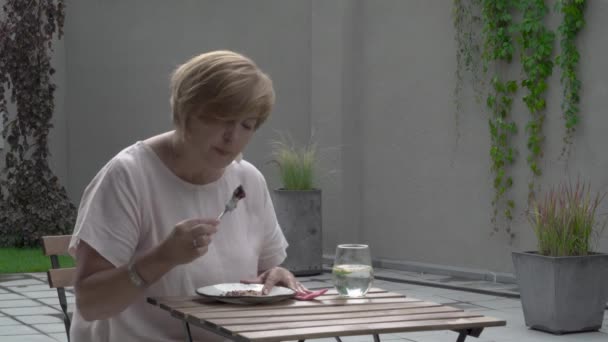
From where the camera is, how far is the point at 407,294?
6227mm

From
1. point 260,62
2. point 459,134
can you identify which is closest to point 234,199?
point 459,134

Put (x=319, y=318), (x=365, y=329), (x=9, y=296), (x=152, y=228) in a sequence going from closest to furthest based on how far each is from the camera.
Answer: (x=365, y=329)
(x=319, y=318)
(x=152, y=228)
(x=9, y=296)

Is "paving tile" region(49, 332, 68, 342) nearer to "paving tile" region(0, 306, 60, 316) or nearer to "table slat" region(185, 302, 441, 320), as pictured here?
"paving tile" region(0, 306, 60, 316)

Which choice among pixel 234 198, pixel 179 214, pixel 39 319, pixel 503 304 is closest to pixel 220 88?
pixel 234 198

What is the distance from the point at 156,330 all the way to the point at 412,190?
18.0 ft

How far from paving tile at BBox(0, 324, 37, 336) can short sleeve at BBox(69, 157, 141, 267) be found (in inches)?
113

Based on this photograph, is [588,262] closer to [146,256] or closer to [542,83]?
[542,83]

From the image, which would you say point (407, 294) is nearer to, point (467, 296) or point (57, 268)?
point (467, 296)

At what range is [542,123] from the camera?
21.2 ft

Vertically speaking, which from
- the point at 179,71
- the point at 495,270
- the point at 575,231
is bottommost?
the point at 495,270

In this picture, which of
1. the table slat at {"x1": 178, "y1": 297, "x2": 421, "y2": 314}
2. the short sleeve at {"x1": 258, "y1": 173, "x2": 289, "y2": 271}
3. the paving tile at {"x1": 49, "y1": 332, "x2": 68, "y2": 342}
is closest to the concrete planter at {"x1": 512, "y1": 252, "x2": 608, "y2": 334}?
the paving tile at {"x1": 49, "y1": 332, "x2": 68, "y2": 342}

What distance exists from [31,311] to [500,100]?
341cm

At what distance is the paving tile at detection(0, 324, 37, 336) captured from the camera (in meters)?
4.84

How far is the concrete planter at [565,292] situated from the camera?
16.1ft
